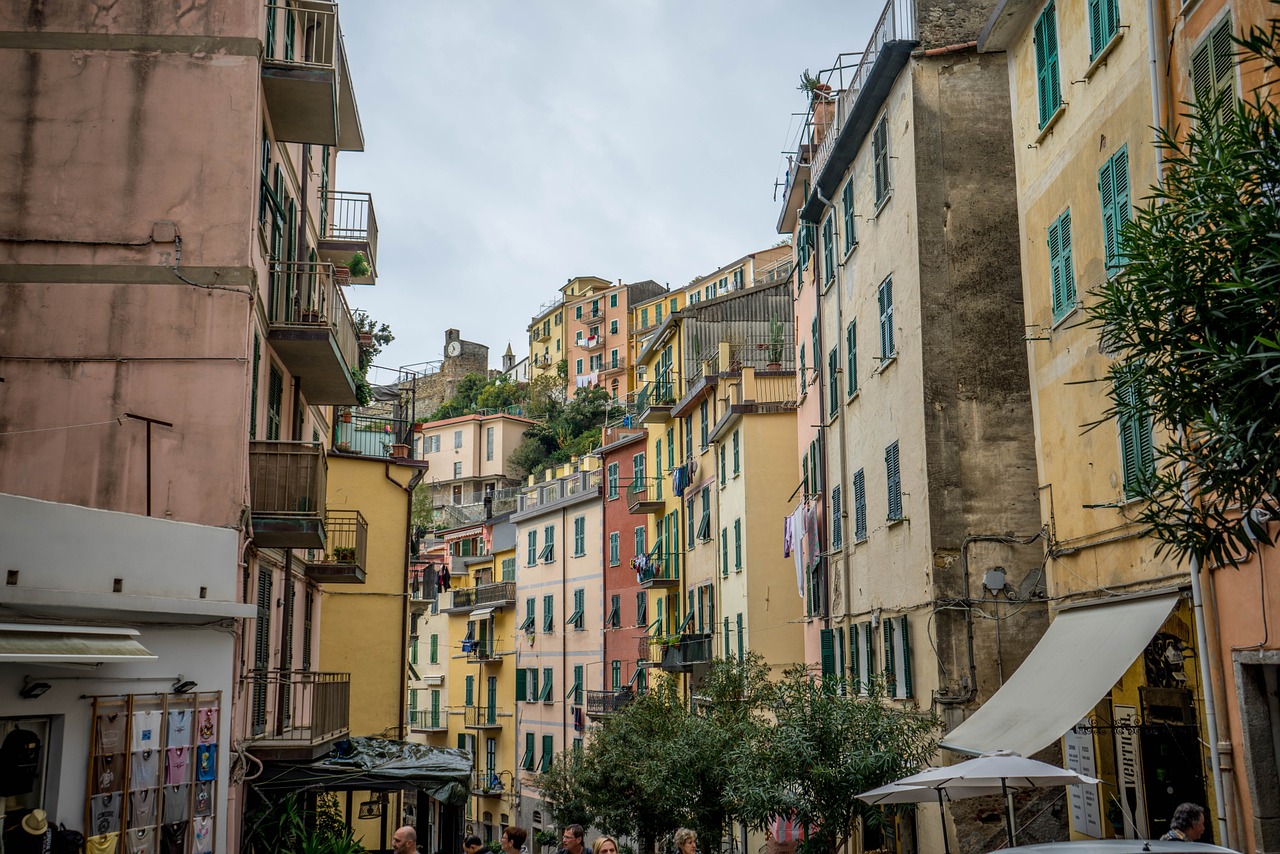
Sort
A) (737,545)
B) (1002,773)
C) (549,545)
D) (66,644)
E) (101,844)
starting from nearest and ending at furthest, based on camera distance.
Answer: (66,644)
(1002,773)
(101,844)
(737,545)
(549,545)

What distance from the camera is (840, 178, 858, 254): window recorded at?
2327 centimetres

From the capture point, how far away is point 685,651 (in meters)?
38.2

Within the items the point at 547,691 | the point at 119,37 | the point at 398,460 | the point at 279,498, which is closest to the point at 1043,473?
the point at 279,498

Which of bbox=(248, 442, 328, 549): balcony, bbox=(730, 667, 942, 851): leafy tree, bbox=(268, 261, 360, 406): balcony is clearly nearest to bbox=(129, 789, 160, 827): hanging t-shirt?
bbox=(248, 442, 328, 549): balcony

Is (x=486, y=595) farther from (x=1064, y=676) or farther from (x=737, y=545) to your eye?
(x=1064, y=676)

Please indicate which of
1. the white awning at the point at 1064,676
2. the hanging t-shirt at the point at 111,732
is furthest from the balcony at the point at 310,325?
the white awning at the point at 1064,676

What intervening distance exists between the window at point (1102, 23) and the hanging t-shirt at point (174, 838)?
13.7m

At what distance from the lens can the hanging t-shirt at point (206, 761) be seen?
15531mm

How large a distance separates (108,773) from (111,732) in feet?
1.41

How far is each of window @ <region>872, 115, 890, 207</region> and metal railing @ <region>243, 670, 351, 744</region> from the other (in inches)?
463

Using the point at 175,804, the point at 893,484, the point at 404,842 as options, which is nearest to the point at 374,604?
the point at 893,484

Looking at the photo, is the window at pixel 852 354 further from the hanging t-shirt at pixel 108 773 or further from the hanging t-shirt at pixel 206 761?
the hanging t-shirt at pixel 108 773

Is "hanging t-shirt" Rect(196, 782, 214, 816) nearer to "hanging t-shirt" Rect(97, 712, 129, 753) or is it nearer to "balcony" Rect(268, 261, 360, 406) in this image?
"hanging t-shirt" Rect(97, 712, 129, 753)

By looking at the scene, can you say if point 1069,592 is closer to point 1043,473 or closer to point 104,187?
point 1043,473
